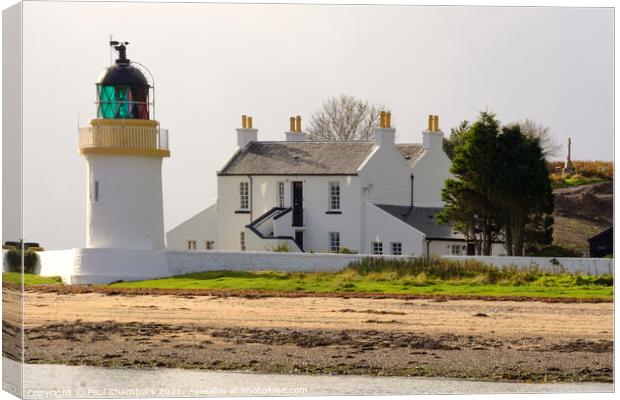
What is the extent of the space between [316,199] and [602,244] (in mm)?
6673

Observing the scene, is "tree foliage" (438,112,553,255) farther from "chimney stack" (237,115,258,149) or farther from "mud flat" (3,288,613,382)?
"mud flat" (3,288,613,382)

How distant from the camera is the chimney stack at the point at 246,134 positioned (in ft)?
114

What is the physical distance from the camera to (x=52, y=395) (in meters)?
21.9

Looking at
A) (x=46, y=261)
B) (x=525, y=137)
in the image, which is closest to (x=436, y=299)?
(x=525, y=137)

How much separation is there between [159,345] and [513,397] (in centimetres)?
576

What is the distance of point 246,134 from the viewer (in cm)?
3575

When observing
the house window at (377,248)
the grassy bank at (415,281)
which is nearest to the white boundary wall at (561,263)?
the grassy bank at (415,281)

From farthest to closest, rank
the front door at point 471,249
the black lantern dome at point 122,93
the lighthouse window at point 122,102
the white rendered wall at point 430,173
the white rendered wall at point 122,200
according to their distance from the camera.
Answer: the white rendered wall at point 430,173 → the front door at point 471,249 → the white rendered wall at point 122,200 → the lighthouse window at point 122,102 → the black lantern dome at point 122,93

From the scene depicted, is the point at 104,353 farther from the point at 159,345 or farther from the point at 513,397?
the point at 513,397

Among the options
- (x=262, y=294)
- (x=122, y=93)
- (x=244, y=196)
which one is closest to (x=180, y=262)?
(x=122, y=93)

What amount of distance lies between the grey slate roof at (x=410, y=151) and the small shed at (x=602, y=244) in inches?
209

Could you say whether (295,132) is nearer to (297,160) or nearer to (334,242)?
(297,160)

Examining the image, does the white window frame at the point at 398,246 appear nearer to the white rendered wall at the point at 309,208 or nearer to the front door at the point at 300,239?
the white rendered wall at the point at 309,208

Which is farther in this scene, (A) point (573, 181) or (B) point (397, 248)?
(B) point (397, 248)
